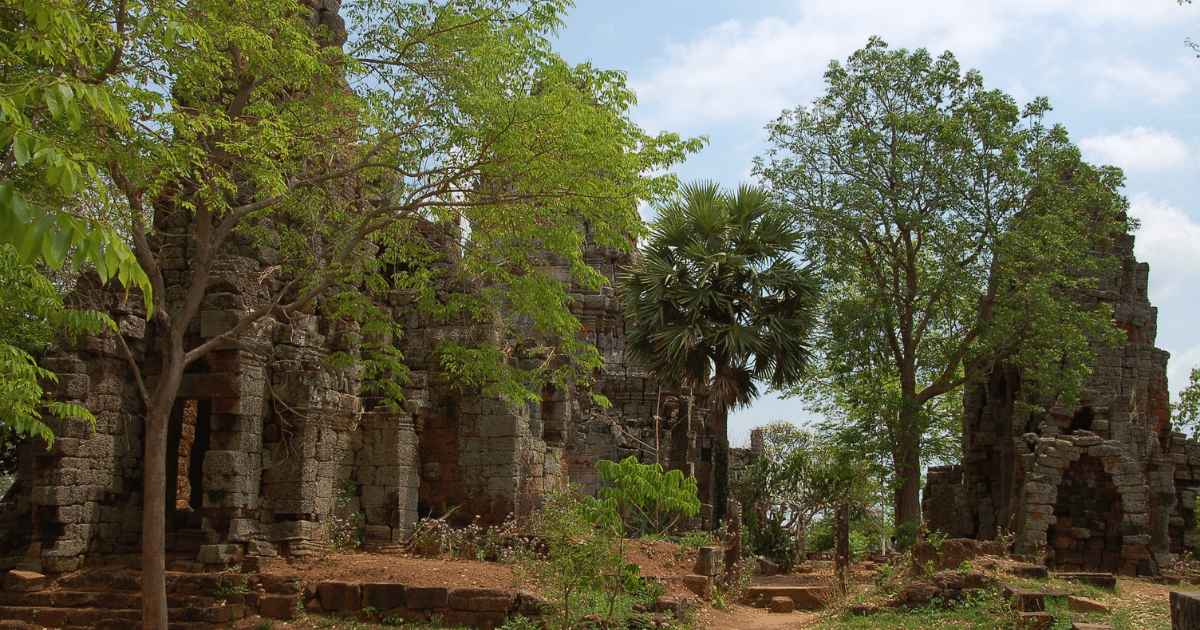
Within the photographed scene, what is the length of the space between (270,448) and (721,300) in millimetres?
10355

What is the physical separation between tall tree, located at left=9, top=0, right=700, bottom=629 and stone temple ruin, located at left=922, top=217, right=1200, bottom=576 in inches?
407

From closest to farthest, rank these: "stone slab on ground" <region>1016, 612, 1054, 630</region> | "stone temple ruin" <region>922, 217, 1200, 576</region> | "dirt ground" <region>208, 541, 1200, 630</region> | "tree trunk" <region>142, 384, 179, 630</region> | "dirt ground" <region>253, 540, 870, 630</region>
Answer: "stone slab on ground" <region>1016, 612, 1054, 630</region> → "tree trunk" <region>142, 384, 179, 630</region> → "dirt ground" <region>208, 541, 1200, 630</region> → "dirt ground" <region>253, 540, 870, 630</region> → "stone temple ruin" <region>922, 217, 1200, 576</region>

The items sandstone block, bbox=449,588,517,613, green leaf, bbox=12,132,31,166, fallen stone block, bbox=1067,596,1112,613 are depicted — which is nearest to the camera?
green leaf, bbox=12,132,31,166

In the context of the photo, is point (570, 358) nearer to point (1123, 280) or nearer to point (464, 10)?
point (464, 10)

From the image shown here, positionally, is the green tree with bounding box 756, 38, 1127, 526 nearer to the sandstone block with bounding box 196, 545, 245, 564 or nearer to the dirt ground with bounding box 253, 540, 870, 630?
the dirt ground with bounding box 253, 540, 870, 630

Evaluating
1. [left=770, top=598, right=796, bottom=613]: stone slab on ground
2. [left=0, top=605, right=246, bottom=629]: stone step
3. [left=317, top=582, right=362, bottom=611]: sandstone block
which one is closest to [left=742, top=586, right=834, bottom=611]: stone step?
[left=770, top=598, right=796, bottom=613]: stone slab on ground

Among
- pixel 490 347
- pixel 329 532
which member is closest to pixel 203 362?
pixel 329 532

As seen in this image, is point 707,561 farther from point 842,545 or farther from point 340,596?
point 340,596

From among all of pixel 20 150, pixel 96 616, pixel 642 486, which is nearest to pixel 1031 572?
pixel 642 486

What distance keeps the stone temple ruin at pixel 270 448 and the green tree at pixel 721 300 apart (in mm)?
4244

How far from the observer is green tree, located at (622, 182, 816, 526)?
1972cm

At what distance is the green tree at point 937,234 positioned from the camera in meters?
18.1

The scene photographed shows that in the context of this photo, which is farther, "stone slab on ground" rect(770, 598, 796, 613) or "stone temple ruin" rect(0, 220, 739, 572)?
"stone slab on ground" rect(770, 598, 796, 613)

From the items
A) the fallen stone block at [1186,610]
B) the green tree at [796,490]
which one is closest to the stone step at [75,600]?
the fallen stone block at [1186,610]
